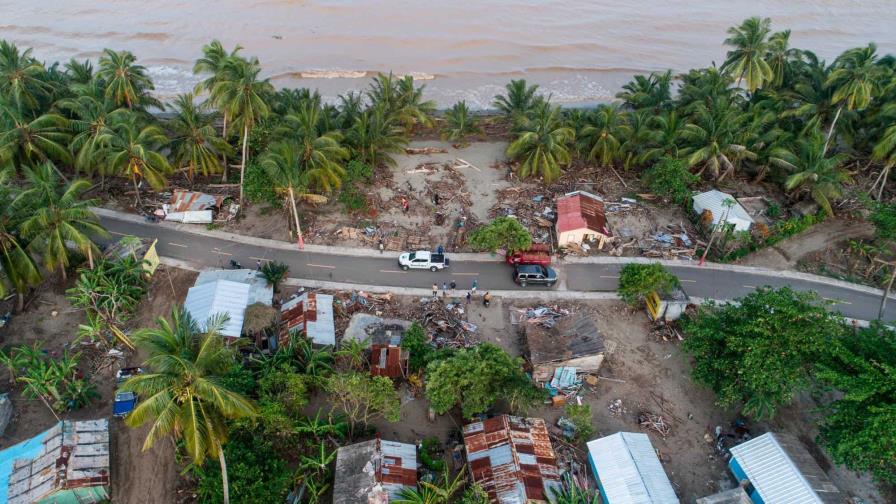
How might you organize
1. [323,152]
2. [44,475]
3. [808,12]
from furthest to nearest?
[808,12] → [323,152] → [44,475]

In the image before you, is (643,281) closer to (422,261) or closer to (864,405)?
(864,405)

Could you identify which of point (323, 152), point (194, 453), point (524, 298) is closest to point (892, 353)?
point (524, 298)

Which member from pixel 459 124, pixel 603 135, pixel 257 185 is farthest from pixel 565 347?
pixel 459 124

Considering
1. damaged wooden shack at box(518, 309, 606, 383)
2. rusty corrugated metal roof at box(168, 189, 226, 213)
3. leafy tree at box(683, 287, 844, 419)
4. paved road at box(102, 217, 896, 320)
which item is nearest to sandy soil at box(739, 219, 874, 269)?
paved road at box(102, 217, 896, 320)

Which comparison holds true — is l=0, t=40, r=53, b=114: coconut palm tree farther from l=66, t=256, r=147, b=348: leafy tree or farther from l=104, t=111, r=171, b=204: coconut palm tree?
l=66, t=256, r=147, b=348: leafy tree

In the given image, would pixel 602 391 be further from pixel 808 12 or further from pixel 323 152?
pixel 808 12

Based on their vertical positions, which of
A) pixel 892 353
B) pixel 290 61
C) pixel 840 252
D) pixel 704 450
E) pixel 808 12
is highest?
pixel 808 12

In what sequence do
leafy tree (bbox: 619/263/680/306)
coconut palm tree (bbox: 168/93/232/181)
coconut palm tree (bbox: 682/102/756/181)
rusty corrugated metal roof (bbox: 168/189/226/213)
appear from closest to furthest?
1. leafy tree (bbox: 619/263/680/306)
2. rusty corrugated metal roof (bbox: 168/189/226/213)
3. coconut palm tree (bbox: 168/93/232/181)
4. coconut palm tree (bbox: 682/102/756/181)
